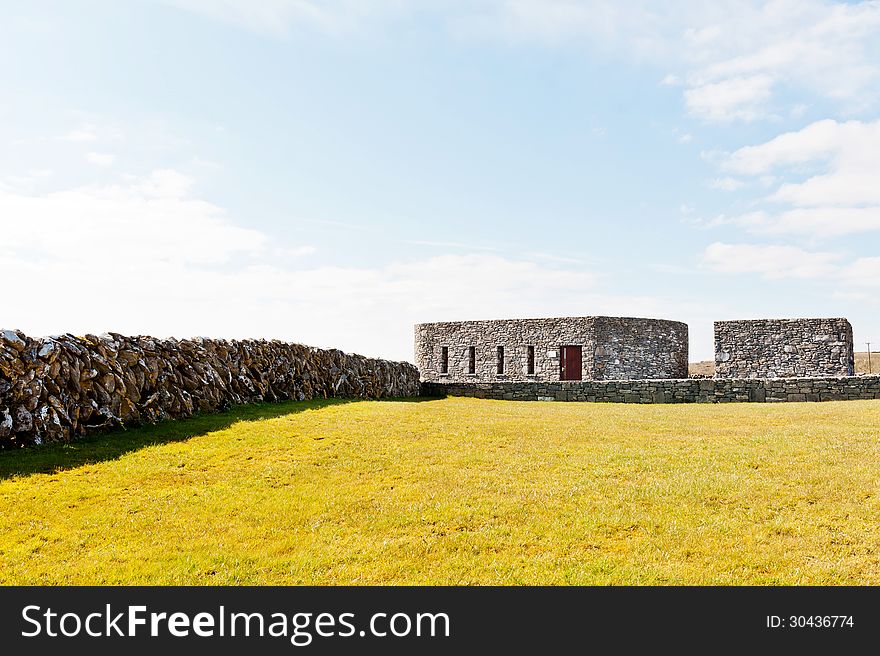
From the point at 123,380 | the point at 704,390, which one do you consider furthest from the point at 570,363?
the point at 123,380

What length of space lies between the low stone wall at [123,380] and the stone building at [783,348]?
2214 cm

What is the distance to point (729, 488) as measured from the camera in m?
8.61

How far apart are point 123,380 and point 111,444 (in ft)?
5.78

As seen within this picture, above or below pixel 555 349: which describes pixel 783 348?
below

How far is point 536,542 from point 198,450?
21.1 ft

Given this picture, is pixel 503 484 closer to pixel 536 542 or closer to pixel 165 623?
pixel 536 542

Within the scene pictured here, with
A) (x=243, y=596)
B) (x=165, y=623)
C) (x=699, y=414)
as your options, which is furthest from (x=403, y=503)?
(x=699, y=414)

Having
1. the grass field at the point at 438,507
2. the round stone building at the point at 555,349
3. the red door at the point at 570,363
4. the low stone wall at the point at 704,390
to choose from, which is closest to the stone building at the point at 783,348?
the round stone building at the point at 555,349

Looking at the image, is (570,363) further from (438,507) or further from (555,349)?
(438,507)

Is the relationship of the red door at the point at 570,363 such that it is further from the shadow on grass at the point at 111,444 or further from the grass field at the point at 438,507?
the shadow on grass at the point at 111,444

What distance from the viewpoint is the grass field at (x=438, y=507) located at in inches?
238

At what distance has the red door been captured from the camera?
35.0 meters

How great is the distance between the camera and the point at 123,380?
12281 mm

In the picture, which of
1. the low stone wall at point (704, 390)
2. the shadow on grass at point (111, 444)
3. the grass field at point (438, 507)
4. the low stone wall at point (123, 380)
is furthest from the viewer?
the low stone wall at point (704, 390)
